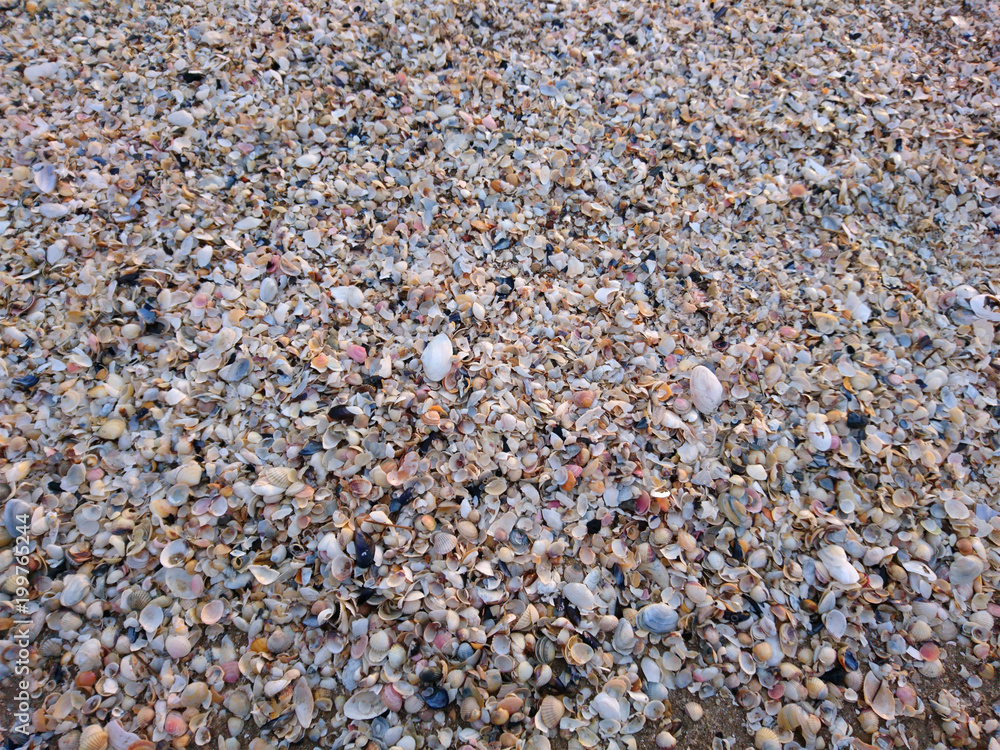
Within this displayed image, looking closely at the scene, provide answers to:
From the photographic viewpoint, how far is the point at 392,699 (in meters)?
1.24

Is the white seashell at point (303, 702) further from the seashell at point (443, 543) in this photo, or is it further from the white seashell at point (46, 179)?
the white seashell at point (46, 179)

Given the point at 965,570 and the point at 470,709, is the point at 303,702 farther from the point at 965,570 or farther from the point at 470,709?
the point at 965,570

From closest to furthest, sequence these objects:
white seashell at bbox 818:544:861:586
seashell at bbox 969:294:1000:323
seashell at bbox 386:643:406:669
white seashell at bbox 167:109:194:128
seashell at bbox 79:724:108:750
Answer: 1. seashell at bbox 79:724:108:750
2. seashell at bbox 386:643:406:669
3. white seashell at bbox 818:544:861:586
4. seashell at bbox 969:294:1000:323
5. white seashell at bbox 167:109:194:128

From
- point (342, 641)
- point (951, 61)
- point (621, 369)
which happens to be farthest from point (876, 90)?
point (342, 641)

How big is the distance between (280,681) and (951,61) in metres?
3.42

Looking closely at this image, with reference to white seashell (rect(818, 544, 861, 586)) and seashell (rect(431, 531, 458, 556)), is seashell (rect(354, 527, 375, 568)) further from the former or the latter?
white seashell (rect(818, 544, 861, 586))

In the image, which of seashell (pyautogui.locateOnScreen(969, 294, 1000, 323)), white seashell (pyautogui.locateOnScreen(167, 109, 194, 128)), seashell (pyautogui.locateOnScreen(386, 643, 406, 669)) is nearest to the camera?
seashell (pyautogui.locateOnScreen(386, 643, 406, 669))

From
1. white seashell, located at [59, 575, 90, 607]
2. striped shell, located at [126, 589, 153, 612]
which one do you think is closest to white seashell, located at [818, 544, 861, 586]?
striped shell, located at [126, 589, 153, 612]

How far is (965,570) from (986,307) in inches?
34.6

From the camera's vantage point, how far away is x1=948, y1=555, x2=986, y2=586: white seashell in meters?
1.40

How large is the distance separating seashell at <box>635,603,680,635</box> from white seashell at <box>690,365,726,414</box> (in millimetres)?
558

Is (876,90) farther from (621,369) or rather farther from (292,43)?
(292,43)

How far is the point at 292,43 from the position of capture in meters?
2.20

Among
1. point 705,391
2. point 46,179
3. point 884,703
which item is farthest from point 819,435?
point 46,179
